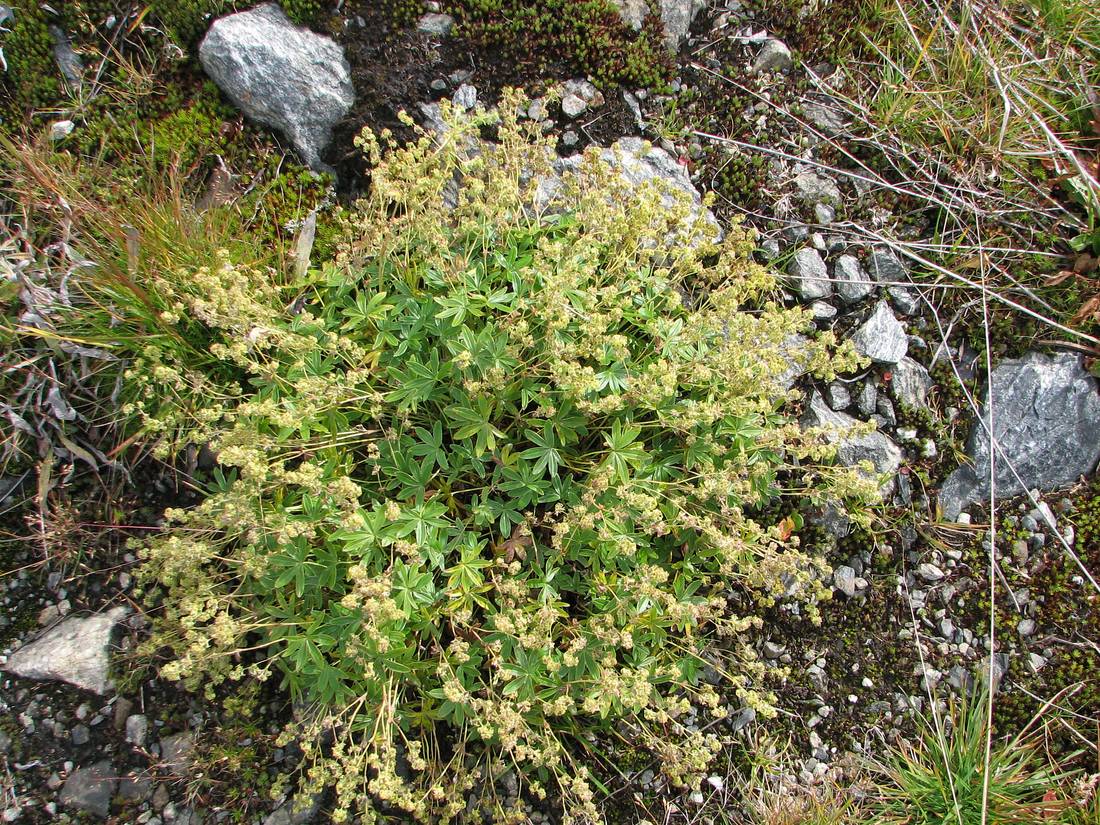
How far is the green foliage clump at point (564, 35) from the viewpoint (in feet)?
16.0

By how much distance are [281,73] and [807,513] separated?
4245 millimetres

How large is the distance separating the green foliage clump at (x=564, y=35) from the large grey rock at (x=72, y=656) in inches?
168

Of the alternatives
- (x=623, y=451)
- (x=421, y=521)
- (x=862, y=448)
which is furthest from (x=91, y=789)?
(x=862, y=448)

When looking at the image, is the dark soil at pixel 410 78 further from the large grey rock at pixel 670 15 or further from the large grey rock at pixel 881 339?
the large grey rock at pixel 881 339

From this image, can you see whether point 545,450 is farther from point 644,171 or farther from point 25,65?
point 25,65

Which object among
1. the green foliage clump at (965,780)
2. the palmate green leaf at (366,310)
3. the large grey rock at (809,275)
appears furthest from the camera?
the large grey rock at (809,275)

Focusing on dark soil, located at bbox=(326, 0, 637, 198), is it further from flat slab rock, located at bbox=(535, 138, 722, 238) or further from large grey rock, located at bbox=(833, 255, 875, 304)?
large grey rock, located at bbox=(833, 255, 875, 304)

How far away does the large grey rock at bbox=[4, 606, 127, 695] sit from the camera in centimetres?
392

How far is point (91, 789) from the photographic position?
384cm

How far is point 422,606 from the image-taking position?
3529 millimetres

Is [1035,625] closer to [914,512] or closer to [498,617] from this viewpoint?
[914,512]

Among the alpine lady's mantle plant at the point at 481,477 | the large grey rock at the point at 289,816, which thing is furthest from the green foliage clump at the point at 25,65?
the large grey rock at the point at 289,816

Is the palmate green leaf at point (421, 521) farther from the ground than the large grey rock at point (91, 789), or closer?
farther from the ground

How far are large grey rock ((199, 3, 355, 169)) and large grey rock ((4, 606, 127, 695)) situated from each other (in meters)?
3.04
